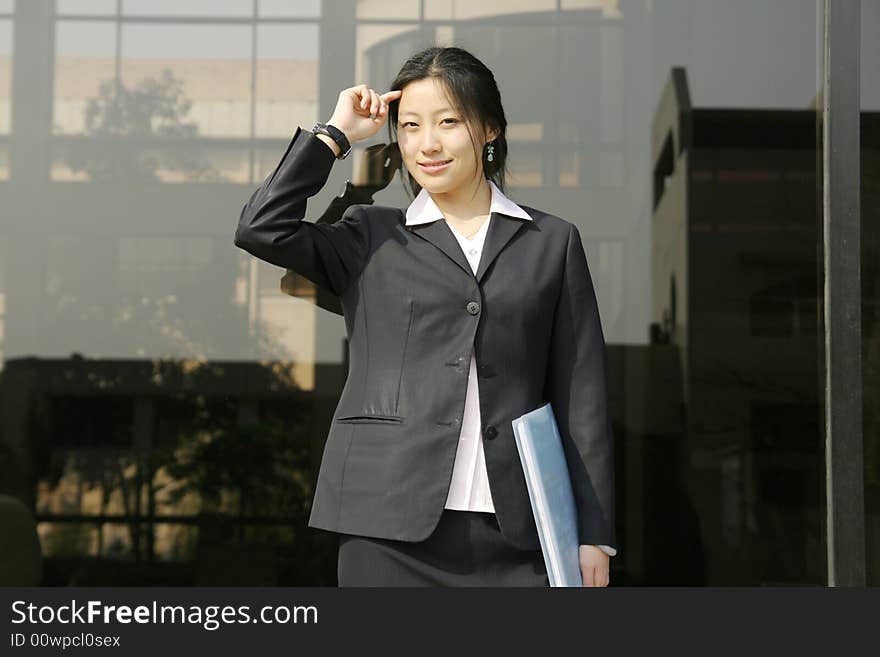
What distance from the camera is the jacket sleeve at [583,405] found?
6.88 ft

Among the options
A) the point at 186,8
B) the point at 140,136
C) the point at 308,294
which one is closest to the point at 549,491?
the point at 308,294

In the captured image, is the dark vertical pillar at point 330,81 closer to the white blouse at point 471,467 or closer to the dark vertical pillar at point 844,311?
the dark vertical pillar at point 844,311

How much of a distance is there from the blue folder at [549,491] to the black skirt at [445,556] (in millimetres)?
82

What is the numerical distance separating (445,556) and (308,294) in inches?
70.3

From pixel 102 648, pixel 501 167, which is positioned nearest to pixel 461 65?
pixel 501 167

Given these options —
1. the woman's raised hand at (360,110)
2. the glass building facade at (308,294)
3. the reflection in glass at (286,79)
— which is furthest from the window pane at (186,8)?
the woman's raised hand at (360,110)

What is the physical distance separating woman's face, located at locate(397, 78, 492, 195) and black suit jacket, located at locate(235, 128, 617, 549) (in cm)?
10

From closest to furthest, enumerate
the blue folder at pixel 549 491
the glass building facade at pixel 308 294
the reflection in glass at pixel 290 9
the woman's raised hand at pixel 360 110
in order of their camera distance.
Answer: the blue folder at pixel 549 491
the woman's raised hand at pixel 360 110
the glass building facade at pixel 308 294
the reflection in glass at pixel 290 9

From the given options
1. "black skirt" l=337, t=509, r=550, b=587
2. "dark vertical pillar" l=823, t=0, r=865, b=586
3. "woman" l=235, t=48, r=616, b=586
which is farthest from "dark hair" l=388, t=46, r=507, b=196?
"dark vertical pillar" l=823, t=0, r=865, b=586

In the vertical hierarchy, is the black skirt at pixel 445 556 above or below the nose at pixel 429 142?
below

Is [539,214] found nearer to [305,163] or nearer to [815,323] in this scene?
[305,163]

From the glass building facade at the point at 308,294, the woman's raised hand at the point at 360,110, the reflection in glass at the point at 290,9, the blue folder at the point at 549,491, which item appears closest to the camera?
the blue folder at the point at 549,491

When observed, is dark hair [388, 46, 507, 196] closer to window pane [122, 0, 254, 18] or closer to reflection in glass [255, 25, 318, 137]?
reflection in glass [255, 25, 318, 137]

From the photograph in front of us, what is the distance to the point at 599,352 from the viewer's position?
2143mm
